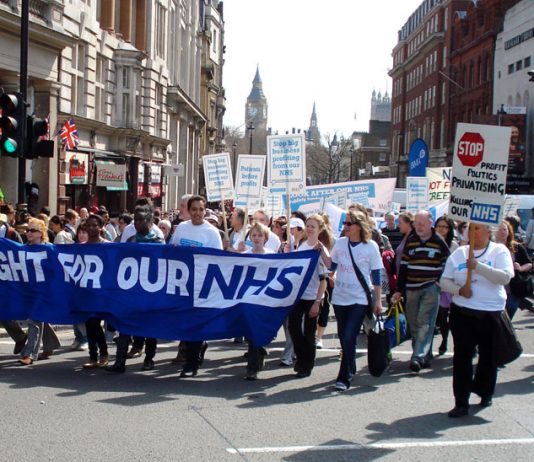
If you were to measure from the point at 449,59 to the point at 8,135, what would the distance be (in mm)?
66697

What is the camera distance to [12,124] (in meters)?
12.7

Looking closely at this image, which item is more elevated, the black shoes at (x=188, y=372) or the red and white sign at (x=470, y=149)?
the red and white sign at (x=470, y=149)

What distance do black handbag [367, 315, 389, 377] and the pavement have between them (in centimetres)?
20

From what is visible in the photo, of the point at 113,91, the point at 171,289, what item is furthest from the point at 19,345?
the point at 113,91

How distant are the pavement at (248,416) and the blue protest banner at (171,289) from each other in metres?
0.56

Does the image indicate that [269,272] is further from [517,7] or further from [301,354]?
[517,7]

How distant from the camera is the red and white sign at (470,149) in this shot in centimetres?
768

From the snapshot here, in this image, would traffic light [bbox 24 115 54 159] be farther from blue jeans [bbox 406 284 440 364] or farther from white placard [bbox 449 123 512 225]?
white placard [bbox 449 123 512 225]

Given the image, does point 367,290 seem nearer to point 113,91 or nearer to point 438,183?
point 438,183

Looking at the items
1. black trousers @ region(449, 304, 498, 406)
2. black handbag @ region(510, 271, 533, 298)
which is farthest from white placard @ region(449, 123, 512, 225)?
black handbag @ region(510, 271, 533, 298)

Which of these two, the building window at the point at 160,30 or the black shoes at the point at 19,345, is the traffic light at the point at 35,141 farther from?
the building window at the point at 160,30

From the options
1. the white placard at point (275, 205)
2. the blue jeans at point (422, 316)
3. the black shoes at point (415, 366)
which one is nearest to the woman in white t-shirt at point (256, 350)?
the black shoes at point (415, 366)

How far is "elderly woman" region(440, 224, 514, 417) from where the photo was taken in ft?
23.7

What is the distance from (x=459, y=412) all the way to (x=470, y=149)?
2479mm
